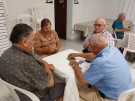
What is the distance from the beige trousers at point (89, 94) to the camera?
4.64 feet

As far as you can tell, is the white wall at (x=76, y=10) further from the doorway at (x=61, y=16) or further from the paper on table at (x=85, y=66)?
the paper on table at (x=85, y=66)

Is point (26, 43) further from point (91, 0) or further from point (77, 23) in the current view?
point (91, 0)

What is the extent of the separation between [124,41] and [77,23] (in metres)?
2.23

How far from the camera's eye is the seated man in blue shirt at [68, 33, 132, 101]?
1260 mm

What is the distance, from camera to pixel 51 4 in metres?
4.17

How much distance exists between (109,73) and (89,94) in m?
0.33

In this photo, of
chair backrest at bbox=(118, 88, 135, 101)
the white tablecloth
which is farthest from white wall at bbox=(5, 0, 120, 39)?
chair backrest at bbox=(118, 88, 135, 101)

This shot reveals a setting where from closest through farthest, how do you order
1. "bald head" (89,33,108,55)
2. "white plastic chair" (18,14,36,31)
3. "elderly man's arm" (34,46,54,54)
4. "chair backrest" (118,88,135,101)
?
"chair backrest" (118,88,135,101) → "bald head" (89,33,108,55) → "elderly man's arm" (34,46,54,54) → "white plastic chair" (18,14,36,31)

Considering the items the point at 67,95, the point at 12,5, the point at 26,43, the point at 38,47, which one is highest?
the point at 12,5

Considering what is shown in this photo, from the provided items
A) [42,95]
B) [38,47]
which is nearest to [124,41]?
[38,47]

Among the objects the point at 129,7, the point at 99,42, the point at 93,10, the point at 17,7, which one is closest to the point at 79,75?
the point at 99,42

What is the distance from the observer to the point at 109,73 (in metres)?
1.26

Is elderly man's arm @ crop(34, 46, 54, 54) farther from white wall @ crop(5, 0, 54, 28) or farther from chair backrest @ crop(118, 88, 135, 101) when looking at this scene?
white wall @ crop(5, 0, 54, 28)

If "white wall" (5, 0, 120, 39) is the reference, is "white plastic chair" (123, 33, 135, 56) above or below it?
below
